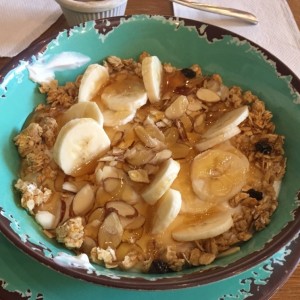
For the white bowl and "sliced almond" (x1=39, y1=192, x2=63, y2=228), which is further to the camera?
the white bowl

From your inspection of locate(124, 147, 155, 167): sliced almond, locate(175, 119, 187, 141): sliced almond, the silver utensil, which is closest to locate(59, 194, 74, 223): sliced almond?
locate(124, 147, 155, 167): sliced almond

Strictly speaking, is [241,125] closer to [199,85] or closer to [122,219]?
[199,85]

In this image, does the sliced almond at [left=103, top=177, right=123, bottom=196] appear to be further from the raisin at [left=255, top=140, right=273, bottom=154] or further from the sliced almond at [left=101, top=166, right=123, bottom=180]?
the raisin at [left=255, top=140, right=273, bottom=154]

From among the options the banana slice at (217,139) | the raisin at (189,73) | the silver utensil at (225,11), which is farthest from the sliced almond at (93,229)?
the silver utensil at (225,11)

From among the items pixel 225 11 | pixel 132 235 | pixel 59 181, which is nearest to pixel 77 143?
pixel 59 181

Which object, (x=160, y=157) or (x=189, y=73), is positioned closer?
(x=160, y=157)

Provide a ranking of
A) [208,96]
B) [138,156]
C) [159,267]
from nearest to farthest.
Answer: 1. [159,267]
2. [138,156]
3. [208,96]

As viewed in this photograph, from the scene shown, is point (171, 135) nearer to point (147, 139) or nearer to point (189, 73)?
point (147, 139)
